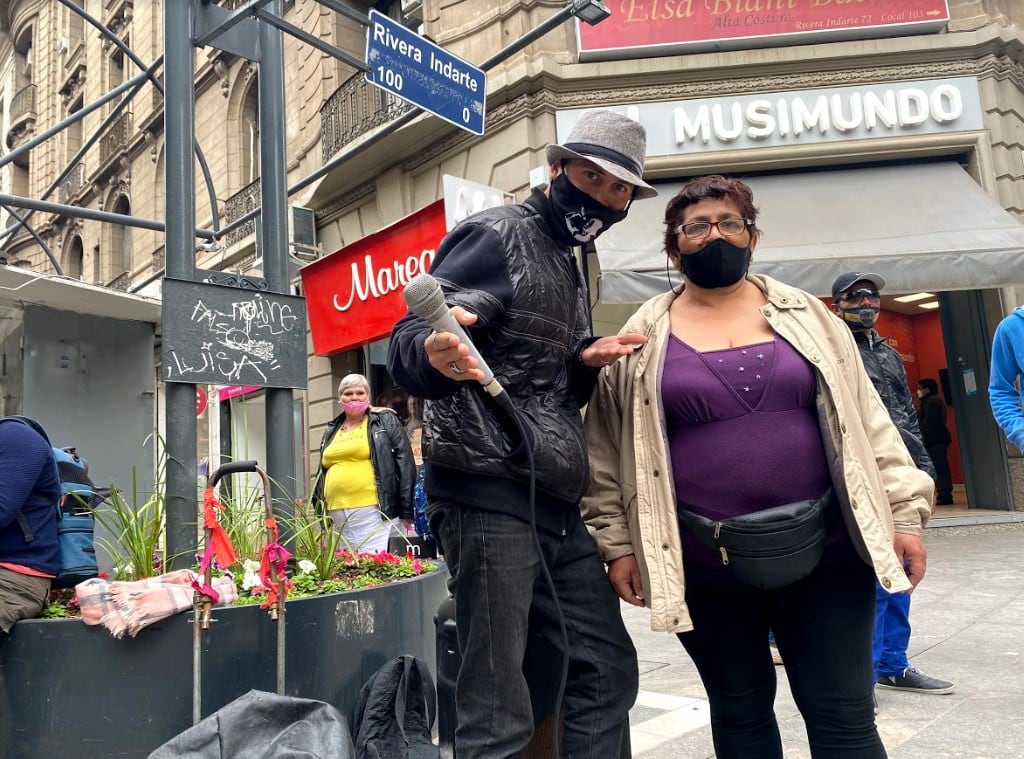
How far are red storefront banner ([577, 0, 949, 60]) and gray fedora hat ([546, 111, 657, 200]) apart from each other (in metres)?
8.80

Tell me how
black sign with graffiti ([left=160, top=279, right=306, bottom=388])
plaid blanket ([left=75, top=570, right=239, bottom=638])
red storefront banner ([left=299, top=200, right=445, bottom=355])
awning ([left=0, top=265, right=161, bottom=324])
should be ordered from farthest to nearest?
1. red storefront banner ([left=299, top=200, right=445, bottom=355])
2. awning ([left=0, top=265, right=161, bottom=324])
3. black sign with graffiti ([left=160, top=279, right=306, bottom=388])
4. plaid blanket ([left=75, top=570, right=239, bottom=638])

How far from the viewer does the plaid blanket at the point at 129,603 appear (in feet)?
9.12

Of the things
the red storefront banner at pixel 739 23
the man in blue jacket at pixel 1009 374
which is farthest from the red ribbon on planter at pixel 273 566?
the red storefront banner at pixel 739 23

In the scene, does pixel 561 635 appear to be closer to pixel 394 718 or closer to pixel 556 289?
pixel 556 289

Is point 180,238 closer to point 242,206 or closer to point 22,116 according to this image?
point 242,206

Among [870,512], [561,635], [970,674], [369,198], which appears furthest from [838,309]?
[369,198]

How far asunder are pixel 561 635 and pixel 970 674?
3.03 m

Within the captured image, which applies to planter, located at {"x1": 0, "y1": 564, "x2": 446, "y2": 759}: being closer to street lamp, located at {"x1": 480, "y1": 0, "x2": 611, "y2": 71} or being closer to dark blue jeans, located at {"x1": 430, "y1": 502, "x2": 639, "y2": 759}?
dark blue jeans, located at {"x1": 430, "y1": 502, "x2": 639, "y2": 759}

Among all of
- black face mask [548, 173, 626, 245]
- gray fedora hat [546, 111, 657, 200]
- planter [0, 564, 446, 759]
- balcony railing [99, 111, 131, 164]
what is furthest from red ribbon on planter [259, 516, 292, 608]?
balcony railing [99, 111, 131, 164]

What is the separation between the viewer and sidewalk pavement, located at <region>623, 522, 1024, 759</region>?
10.5ft

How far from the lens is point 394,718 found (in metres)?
2.95

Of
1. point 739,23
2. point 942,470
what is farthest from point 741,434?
point 942,470

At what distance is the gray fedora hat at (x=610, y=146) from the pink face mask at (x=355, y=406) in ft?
15.0

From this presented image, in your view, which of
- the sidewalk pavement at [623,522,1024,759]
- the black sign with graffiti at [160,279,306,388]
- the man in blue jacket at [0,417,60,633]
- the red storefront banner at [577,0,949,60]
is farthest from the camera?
the red storefront banner at [577,0,949,60]
